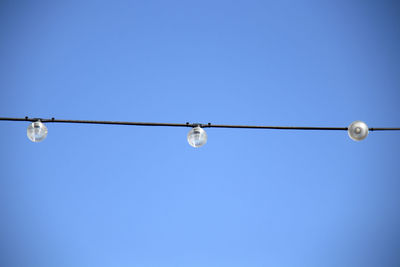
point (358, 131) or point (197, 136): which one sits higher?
point (358, 131)

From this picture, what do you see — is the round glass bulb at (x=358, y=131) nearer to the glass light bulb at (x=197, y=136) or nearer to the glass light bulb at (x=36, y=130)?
the glass light bulb at (x=197, y=136)

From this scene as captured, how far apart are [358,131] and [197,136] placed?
11.6ft

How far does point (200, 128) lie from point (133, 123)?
1.51 m

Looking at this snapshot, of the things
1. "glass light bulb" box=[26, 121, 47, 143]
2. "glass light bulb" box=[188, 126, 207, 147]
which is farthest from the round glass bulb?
"glass light bulb" box=[26, 121, 47, 143]

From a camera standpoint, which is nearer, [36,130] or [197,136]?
[36,130]

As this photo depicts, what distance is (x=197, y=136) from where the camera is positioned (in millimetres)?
7789

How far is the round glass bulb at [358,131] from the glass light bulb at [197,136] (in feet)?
10.7

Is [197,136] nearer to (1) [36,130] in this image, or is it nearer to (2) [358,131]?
(1) [36,130]

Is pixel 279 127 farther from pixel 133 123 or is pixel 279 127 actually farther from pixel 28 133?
pixel 28 133

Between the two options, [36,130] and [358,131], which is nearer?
[36,130]

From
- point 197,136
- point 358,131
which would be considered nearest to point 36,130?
point 197,136

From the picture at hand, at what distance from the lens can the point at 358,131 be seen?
7.88 meters

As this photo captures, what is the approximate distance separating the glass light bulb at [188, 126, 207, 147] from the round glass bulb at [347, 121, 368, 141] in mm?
3252

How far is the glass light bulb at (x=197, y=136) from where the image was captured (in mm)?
7762
